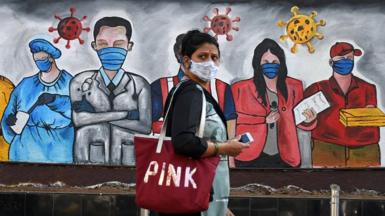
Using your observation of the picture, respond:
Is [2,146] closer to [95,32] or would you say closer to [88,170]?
[88,170]

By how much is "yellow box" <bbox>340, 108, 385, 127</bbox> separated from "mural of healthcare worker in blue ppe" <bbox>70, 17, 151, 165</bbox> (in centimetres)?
278

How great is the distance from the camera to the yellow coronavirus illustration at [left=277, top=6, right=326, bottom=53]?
9.43m

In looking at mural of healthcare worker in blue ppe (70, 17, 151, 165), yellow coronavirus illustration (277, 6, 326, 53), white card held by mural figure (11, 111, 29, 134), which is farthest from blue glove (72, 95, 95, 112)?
yellow coronavirus illustration (277, 6, 326, 53)

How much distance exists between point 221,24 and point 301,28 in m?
1.13

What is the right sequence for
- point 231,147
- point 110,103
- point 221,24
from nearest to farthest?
1. point 231,147
2. point 221,24
3. point 110,103

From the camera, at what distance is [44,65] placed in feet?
32.6

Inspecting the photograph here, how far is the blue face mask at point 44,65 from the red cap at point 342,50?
4109mm

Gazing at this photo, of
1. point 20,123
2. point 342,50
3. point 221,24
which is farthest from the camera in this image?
point 20,123

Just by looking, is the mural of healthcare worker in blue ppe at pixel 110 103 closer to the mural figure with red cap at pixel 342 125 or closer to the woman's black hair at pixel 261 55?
the woman's black hair at pixel 261 55

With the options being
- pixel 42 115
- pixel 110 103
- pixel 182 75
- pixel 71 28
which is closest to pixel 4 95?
pixel 42 115

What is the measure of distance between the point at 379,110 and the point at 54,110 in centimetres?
464

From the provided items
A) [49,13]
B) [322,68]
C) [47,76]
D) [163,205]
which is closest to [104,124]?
[47,76]

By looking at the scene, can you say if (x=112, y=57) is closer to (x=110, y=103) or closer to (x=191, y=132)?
(x=110, y=103)

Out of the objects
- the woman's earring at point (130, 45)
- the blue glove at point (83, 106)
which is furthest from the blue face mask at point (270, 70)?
the blue glove at point (83, 106)
